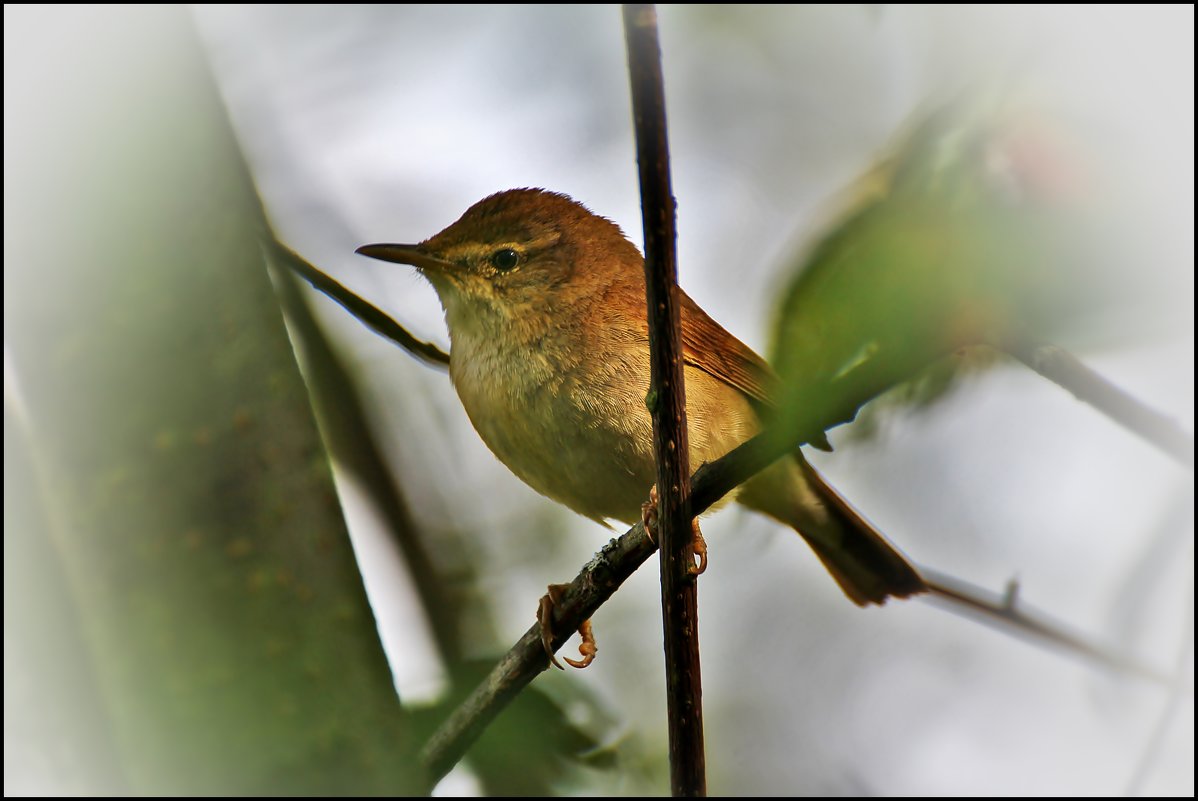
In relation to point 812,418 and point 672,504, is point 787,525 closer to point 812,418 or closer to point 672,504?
point 672,504

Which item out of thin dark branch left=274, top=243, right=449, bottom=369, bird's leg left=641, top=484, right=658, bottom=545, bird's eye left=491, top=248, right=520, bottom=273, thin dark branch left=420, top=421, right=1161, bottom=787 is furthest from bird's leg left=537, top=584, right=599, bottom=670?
bird's eye left=491, top=248, right=520, bottom=273

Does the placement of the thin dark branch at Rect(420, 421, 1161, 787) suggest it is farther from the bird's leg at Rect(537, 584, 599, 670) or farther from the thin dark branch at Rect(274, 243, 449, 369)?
the thin dark branch at Rect(274, 243, 449, 369)

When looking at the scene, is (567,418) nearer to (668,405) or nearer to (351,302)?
(351,302)

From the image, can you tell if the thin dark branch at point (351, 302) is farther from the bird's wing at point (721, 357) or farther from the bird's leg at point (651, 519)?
the bird's wing at point (721, 357)

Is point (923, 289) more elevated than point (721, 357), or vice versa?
point (721, 357)

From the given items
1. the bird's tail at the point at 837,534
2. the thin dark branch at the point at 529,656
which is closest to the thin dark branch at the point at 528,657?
the thin dark branch at the point at 529,656

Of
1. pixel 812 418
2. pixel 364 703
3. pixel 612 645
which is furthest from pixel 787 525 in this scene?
pixel 812 418

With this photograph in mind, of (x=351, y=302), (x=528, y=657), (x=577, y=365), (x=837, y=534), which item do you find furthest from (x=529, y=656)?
(x=837, y=534)
